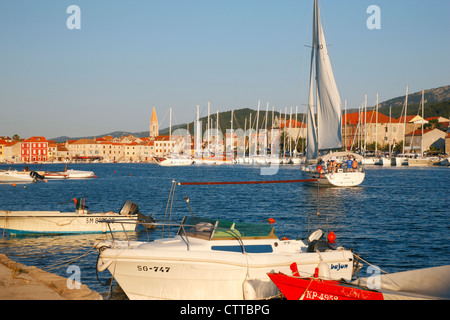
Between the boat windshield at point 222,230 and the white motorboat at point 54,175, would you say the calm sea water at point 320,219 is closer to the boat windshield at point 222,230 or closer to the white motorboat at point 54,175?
the boat windshield at point 222,230

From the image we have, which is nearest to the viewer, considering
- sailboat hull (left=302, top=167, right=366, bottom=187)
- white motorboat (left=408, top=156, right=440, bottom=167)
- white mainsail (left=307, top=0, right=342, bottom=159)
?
white mainsail (left=307, top=0, right=342, bottom=159)

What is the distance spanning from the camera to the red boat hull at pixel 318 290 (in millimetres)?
10078

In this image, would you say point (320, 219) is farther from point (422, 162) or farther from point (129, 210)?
point (422, 162)

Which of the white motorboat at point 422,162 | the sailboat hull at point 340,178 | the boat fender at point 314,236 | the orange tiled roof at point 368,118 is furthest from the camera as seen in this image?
the orange tiled roof at point 368,118

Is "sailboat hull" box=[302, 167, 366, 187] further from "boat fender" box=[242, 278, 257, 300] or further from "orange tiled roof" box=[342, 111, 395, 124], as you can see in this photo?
"orange tiled roof" box=[342, 111, 395, 124]

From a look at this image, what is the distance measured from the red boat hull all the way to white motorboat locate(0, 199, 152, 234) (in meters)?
12.7

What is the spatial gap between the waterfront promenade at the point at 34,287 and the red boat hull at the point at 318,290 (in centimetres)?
439

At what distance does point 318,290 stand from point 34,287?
6.63 metres

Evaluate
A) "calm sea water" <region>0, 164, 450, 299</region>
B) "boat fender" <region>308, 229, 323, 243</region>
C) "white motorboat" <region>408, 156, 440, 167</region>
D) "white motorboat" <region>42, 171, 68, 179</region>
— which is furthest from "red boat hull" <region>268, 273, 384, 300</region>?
"white motorboat" <region>408, 156, 440, 167</region>

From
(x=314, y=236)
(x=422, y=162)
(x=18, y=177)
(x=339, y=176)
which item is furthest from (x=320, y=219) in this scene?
(x=422, y=162)

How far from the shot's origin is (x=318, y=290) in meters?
10.3

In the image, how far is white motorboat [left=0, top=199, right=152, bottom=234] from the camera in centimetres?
2247

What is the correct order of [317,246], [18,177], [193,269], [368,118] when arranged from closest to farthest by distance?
[193,269] < [317,246] < [18,177] < [368,118]

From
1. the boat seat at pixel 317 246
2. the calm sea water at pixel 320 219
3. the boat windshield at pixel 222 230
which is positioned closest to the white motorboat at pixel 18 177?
the calm sea water at pixel 320 219
